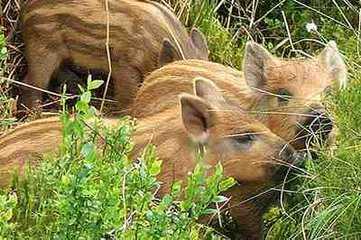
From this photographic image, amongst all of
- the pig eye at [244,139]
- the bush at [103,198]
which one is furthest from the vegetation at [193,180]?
the pig eye at [244,139]

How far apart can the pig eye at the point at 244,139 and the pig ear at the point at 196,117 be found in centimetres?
15

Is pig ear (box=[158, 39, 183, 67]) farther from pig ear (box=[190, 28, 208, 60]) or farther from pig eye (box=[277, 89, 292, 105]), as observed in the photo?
pig eye (box=[277, 89, 292, 105])

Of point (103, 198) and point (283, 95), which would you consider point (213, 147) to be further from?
point (103, 198)

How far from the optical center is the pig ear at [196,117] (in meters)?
5.06

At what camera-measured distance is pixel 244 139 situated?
504 cm

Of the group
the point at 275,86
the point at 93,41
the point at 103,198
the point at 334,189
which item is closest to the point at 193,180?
the point at 103,198

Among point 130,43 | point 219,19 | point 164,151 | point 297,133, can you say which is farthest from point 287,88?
point 219,19

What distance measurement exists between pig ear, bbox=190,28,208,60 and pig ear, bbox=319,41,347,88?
0.90m

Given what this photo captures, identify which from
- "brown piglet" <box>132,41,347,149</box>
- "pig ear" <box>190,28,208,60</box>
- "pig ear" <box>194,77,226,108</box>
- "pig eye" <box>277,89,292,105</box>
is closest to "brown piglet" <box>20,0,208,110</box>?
"pig ear" <box>190,28,208,60</box>

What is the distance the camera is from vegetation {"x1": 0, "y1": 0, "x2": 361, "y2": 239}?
10.9 ft

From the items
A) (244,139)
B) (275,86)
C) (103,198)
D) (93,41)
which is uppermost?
(103,198)

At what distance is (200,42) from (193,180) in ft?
9.75

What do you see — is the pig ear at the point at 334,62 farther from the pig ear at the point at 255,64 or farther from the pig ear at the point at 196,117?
the pig ear at the point at 196,117

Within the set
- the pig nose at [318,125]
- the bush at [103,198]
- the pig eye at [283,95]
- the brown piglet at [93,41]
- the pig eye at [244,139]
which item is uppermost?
the bush at [103,198]
